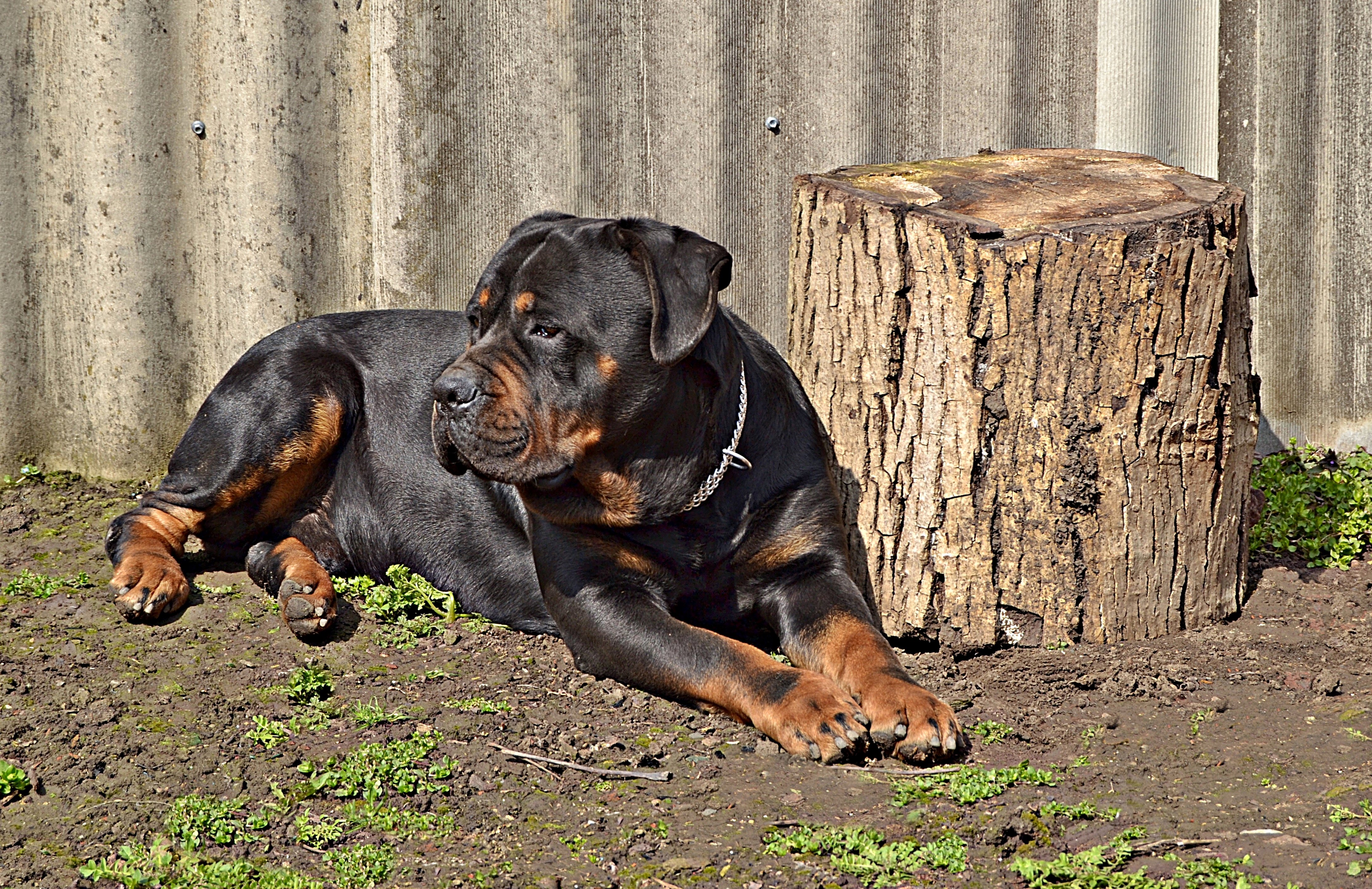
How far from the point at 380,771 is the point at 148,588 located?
4.84 feet

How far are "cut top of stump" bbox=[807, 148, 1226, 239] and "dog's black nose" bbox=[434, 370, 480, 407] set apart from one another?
1.41m

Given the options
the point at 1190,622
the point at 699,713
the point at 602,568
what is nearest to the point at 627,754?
the point at 699,713

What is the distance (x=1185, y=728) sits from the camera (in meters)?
3.07

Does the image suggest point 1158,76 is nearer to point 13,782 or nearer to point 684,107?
point 684,107

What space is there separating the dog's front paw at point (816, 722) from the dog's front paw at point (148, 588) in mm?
2078

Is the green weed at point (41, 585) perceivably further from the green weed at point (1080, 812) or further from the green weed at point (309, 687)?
the green weed at point (1080, 812)

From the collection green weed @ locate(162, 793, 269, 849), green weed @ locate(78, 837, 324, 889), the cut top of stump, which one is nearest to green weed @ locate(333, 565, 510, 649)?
green weed @ locate(162, 793, 269, 849)

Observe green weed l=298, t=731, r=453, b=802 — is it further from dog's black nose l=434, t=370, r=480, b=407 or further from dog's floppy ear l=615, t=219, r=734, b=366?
dog's floppy ear l=615, t=219, r=734, b=366

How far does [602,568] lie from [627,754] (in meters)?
0.69

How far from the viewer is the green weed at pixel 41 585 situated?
4152 mm

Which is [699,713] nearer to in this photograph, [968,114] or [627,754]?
[627,754]

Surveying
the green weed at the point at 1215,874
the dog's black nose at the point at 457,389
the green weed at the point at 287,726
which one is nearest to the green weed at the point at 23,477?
the green weed at the point at 287,726

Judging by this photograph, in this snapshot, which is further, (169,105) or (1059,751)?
(169,105)

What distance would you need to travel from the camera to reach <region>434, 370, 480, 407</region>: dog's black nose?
3.29 metres
